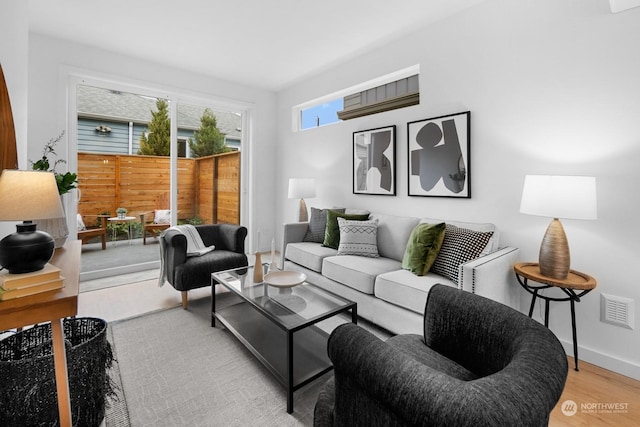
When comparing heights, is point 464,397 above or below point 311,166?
below

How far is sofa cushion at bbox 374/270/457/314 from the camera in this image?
208 cm

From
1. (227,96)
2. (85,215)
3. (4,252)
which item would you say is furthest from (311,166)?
(4,252)

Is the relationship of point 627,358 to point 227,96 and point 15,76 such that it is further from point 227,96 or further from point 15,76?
point 227,96

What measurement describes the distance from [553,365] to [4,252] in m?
1.85

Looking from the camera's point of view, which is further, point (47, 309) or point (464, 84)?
point (464, 84)

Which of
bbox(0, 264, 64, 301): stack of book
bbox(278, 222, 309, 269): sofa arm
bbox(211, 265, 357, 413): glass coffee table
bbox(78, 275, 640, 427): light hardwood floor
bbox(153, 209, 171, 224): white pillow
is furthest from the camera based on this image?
bbox(153, 209, 171, 224): white pillow

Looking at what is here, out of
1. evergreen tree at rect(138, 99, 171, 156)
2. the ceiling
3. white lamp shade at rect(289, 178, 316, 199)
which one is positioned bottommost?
white lamp shade at rect(289, 178, 316, 199)

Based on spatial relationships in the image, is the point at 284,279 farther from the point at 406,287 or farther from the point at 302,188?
the point at 302,188

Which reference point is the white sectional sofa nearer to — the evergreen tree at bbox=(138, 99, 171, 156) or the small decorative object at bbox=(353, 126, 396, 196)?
the small decorative object at bbox=(353, 126, 396, 196)

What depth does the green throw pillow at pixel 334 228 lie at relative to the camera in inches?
129

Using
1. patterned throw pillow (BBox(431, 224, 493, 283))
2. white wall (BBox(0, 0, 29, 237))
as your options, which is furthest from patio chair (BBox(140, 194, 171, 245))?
patterned throw pillow (BBox(431, 224, 493, 283))

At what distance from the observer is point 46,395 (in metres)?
1.21

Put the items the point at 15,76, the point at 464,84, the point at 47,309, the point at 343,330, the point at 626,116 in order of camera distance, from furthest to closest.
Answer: the point at 464,84 → the point at 15,76 → the point at 626,116 → the point at 47,309 → the point at 343,330

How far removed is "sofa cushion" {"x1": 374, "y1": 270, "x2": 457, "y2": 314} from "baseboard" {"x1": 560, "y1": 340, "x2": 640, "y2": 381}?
956 mm
